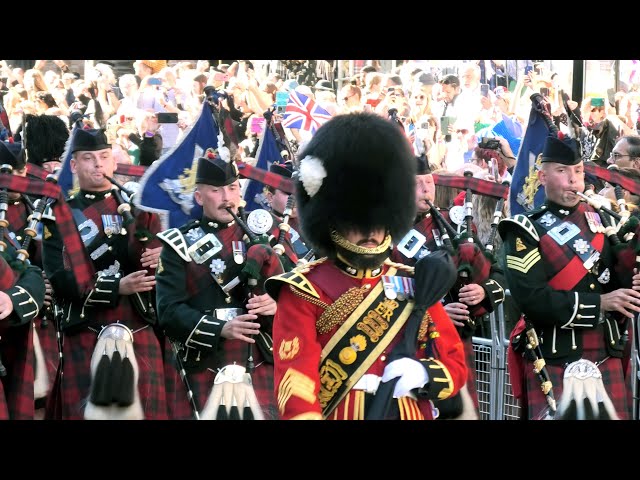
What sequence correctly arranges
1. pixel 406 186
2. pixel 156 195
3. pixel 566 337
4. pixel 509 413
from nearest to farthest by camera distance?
pixel 406 186 → pixel 566 337 → pixel 156 195 → pixel 509 413

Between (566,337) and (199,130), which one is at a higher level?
(199,130)

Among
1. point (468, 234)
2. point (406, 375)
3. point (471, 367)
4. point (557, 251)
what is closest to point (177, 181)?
point (468, 234)

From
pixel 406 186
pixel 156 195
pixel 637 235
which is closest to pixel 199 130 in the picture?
pixel 156 195

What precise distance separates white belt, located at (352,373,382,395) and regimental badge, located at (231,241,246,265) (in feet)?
8.45

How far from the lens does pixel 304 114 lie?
1073cm

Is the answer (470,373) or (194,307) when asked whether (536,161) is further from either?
(194,307)

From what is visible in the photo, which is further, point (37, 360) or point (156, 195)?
point (37, 360)

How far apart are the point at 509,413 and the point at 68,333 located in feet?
8.59

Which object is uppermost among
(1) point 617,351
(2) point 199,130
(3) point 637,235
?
(2) point 199,130

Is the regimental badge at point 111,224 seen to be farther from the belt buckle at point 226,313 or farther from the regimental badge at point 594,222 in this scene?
the regimental badge at point 594,222

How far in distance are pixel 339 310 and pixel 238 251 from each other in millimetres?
2569

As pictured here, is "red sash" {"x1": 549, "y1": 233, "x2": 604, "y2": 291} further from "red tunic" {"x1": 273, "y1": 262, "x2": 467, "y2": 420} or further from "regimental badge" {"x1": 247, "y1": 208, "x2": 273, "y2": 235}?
"red tunic" {"x1": 273, "y1": 262, "x2": 467, "y2": 420}

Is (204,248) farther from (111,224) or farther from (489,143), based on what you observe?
(489,143)

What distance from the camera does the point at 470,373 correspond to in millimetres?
7551
